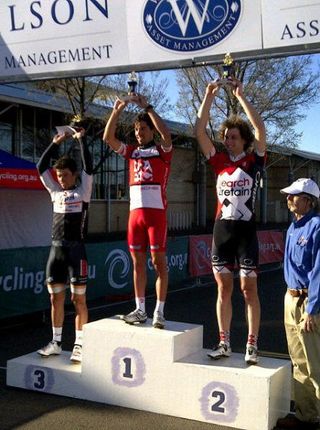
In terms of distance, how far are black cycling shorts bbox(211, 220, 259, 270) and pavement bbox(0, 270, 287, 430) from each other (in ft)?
4.30

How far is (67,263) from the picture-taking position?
18.0 feet

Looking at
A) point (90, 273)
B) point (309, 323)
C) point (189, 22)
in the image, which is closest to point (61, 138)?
point (189, 22)

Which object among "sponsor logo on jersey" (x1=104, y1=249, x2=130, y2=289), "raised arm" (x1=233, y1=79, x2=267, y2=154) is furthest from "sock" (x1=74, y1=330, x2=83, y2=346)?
"sponsor logo on jersey" (x1=104, y1=249, x2=130, y2=289)

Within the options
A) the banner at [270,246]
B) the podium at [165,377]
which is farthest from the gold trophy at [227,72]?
the banner at [270,246]

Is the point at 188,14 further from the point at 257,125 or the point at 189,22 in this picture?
the point at 257,125

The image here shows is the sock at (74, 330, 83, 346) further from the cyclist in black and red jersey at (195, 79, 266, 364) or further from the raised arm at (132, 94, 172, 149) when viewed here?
the raised arm at (132, 94, 172, 149)

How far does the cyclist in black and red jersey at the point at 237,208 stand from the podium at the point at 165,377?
26 cm

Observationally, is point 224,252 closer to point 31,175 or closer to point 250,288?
point 250,288

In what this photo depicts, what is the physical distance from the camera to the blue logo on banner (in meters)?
5.43

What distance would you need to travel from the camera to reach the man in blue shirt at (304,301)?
4.11m

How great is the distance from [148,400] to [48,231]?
6088 millimetres

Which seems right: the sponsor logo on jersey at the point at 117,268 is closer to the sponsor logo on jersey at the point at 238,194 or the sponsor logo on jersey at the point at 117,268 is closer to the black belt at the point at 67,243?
the black belt at the point at 67,243

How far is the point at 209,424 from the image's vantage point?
455 cm

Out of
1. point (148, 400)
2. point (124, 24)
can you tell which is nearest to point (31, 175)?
point (124, 24)
